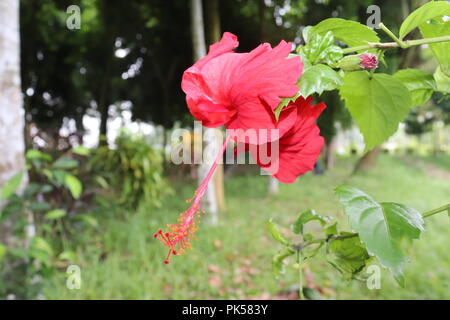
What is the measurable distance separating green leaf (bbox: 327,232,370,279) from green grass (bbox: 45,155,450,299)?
2.11 ft

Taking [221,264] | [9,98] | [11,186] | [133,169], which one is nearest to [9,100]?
[9,98]

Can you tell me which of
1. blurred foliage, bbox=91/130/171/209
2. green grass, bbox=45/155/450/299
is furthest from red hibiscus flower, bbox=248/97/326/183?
blurred foliage, bbox=91/130/171/209

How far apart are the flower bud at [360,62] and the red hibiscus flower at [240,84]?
0.15 ft

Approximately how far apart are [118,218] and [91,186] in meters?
0.64

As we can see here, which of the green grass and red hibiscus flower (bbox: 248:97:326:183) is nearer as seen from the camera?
red hibiscus flower (bbox: 248:97:326:183)

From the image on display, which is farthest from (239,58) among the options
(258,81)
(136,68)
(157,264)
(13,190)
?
(136,68)

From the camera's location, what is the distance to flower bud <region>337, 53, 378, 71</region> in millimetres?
220

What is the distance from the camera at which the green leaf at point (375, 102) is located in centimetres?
28

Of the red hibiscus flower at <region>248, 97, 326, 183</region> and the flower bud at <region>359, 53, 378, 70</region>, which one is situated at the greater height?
the flower bud at <region>359, 53, 378, 70</region>

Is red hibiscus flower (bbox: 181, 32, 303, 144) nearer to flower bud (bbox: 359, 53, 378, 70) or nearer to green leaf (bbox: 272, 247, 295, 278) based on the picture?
flower bud (bbox: 359, 53, 378, 70)

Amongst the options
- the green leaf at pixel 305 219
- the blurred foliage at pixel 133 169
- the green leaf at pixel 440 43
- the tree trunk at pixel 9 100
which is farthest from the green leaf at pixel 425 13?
the blurred foliage at pixel 133 169

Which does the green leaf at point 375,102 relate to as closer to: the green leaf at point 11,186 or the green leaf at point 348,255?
the green leaf at point 348,255

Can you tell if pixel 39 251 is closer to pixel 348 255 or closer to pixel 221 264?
pixel 221 264

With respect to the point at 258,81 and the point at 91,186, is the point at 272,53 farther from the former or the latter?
the point at 91,186
